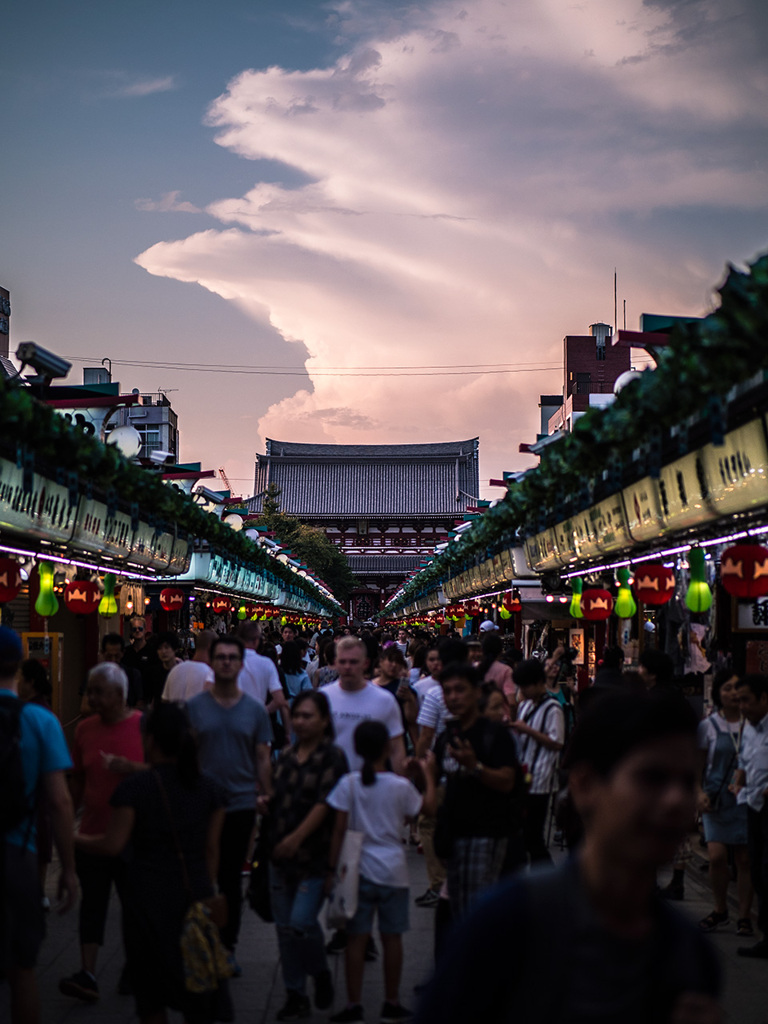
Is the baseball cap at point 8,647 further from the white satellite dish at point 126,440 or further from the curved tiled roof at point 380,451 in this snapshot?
the curved tiled roof at point 380,451

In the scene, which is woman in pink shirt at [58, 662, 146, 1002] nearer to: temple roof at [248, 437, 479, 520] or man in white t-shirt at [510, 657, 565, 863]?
man in white t-shirt at [510, 657, 565, 863]

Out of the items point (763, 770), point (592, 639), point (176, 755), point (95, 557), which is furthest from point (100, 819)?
point (592, 639)

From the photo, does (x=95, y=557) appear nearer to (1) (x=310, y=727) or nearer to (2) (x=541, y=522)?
(2) (x=541, y=522)

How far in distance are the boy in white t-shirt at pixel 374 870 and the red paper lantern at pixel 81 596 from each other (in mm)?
8177

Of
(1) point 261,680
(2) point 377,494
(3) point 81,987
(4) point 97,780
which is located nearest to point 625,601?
(1) point 261,680

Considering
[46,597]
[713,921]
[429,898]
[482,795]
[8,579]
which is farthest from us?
[46,597]

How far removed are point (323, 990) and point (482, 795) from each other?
4.69 ft

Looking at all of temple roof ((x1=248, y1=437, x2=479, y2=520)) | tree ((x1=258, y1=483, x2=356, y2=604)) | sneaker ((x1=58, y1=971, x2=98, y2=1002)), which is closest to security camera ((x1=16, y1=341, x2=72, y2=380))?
sneaker ((x1=58, y1=971, x2=98, y2=1002))

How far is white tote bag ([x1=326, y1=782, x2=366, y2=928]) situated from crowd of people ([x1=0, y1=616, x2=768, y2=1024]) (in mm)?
34

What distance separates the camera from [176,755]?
18.3ft

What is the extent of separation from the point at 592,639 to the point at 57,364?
13312mm

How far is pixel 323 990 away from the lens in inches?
252

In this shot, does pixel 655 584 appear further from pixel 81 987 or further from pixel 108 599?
pixel 108 599

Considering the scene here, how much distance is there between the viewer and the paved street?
21.3 feet
